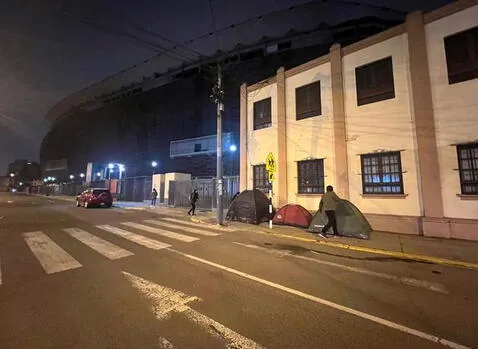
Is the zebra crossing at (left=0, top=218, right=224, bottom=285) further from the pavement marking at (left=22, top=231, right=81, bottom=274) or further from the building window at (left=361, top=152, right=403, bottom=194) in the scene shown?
the building window at (left=361, top=152, right=403, bottom=194)

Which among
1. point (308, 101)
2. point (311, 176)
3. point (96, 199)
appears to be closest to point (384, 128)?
point (311, 176)

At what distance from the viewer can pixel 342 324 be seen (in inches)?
134

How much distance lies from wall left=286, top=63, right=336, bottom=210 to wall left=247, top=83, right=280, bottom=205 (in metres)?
0.92

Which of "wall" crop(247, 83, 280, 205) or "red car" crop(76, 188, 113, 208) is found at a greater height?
"wall" crop(247, 83, 280, 205)

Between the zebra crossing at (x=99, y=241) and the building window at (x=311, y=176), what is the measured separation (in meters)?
5.42

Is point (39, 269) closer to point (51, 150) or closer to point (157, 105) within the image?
point (157, 105)

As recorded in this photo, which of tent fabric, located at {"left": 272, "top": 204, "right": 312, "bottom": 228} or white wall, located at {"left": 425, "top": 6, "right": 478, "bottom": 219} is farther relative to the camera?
tent fabric, located at {"left": 272, "top": 204, "right": 312, "bottom": 228}

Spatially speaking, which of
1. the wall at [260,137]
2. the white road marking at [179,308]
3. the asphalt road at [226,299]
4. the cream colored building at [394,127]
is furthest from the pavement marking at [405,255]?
the wall at [260,137]

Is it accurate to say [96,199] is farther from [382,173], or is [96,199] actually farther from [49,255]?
[382,173]

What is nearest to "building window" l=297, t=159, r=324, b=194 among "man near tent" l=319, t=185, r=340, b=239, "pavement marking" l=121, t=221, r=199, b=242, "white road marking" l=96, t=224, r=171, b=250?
"man near tent" l=319, t=185, r=340, b=239

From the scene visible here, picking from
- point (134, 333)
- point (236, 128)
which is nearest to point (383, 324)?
point (134, 333)

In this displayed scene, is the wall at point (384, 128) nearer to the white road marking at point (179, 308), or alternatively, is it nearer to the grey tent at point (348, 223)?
the grey tent at point (348, 223)

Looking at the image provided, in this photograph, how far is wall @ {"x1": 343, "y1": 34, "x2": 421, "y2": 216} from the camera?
33.9 ft

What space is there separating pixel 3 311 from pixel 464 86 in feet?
45.2
